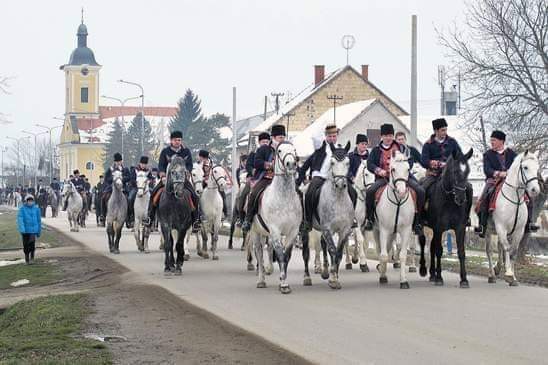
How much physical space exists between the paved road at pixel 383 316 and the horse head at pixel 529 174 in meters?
1.64

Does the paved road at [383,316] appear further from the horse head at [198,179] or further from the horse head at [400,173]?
the horse head at [198,179]

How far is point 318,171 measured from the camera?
18953 mm

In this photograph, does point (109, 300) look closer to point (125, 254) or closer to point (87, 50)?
point (125, 254)

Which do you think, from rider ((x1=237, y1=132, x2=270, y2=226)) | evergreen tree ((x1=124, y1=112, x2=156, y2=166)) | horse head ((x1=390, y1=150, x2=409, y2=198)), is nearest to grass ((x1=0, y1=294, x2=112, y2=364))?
rider ((x1=237, y1=132, x2=270, y2=226))

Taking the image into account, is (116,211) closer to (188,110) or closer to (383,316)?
(383,316)

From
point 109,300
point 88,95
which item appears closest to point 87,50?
point 88,95

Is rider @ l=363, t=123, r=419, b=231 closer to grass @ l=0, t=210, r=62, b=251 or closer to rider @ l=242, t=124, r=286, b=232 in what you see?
rider @ l=242, t=124, r=286, b=232

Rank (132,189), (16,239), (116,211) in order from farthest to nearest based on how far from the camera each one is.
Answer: (16,239) → (132,189) → (116,211)

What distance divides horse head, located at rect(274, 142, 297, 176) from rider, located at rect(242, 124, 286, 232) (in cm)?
111

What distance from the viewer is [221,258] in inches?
1043

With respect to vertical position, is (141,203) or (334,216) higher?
(141,203)

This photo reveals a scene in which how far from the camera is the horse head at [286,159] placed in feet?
57.2

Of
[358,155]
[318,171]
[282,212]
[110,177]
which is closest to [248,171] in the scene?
[318,171]

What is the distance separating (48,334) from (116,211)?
16.0 meters
